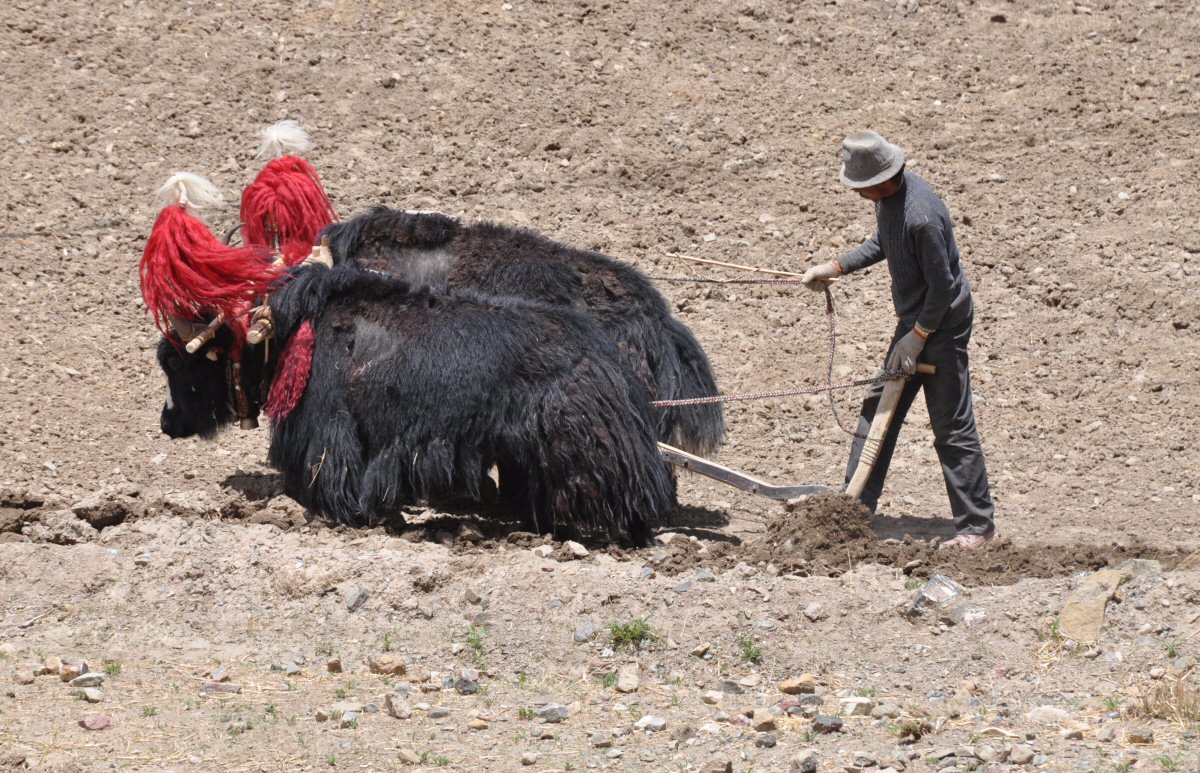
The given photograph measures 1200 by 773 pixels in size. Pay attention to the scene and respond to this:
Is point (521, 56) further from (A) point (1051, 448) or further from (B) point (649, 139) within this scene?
(A) point (1051, 448)

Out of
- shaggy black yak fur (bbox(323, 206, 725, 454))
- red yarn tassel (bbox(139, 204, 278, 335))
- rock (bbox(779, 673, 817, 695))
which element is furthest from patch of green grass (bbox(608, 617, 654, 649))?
red yarn tassel (bbox(139, 204, 278, 335))

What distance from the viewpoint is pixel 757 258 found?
33.7ft

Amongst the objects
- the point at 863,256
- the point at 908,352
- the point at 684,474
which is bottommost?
the point at 684,474

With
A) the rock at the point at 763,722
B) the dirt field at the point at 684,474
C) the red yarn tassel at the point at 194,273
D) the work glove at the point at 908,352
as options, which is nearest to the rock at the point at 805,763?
the dirt field at the point at 684,474

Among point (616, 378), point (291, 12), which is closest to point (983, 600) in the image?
point (616, 378)

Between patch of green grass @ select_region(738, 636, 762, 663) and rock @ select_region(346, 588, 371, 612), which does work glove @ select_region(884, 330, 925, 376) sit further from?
rock @ select_region(346, 588, 371, 612)

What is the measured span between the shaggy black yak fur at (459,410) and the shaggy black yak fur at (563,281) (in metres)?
0.62

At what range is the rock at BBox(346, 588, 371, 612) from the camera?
5.54 m

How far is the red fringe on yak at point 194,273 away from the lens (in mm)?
6551

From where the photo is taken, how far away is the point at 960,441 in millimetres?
→ 6426

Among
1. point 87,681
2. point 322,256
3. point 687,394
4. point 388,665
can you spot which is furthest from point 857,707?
point 322,256

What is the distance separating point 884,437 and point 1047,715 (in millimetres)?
2235

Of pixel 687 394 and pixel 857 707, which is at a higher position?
pixel 687 394

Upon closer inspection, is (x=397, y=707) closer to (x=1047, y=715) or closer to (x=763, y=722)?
(x=763, y=722)
